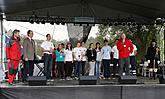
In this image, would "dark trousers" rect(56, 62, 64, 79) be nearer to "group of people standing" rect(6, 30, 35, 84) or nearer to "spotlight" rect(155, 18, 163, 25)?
"group of people standing" rect(6, 30, 35, 84)

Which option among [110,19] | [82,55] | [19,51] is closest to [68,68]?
[82,55]

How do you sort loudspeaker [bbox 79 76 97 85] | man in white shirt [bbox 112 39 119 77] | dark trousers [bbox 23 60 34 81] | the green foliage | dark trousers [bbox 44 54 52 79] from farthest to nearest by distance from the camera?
the green foliage → man in white shirt [bbox 112 39 119 77] → dark trousers [bbox 44 54 52 79] → dark trousers [bbox 23 60 34 81] → loudspeaker [bbox 79 76 97 85]

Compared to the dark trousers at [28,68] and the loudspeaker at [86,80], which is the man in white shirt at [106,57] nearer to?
the dark trousers at [28,68]

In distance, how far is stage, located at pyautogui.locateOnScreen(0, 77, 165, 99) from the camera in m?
6.28

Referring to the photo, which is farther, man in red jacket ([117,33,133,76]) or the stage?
man in red jacket ([117,33,133,76])

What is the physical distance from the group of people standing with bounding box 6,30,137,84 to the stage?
1.04 metres

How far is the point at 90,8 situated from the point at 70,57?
271cm

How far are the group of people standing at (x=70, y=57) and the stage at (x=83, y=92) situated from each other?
1.04 metres

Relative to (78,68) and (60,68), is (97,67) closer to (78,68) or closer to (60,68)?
(78,68)

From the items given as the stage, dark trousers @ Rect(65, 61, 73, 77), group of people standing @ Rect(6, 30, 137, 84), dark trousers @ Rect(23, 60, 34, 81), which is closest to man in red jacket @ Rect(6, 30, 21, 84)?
group of people standing @ Rect(6, 30, 137, 84)

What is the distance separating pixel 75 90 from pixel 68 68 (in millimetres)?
3361

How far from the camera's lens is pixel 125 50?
26.7ft

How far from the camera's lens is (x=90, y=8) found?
11.2 metres

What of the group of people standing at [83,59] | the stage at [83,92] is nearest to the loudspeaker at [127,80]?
the stage at [83,92]
